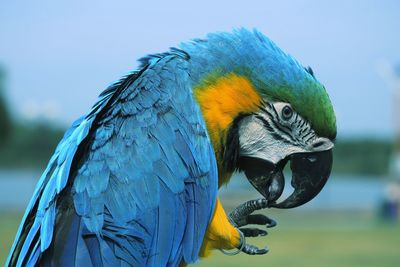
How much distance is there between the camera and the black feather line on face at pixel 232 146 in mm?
1724

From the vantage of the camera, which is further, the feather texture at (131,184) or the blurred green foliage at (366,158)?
the blurred green foliage at (366,158)

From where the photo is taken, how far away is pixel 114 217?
1477mm

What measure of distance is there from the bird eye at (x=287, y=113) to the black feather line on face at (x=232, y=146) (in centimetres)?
10

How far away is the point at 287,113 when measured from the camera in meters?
1.75

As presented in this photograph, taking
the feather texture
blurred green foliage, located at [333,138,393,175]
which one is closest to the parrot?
the feather texture

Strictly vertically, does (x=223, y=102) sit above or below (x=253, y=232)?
above

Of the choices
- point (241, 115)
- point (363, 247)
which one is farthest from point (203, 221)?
point (363, 247)

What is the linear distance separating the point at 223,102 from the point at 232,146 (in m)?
0.15

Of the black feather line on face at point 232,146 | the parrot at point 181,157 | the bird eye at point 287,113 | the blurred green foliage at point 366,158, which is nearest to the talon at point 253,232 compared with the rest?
the parrot at point 181,157

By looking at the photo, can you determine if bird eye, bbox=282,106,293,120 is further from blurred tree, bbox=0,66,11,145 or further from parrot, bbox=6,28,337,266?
blurred tree, bbox=0,66,11,145

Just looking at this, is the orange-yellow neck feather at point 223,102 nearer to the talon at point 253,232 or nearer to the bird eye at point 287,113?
the bird eye at point 287,113

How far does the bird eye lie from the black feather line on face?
0.10m

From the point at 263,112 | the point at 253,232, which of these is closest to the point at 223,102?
the point at 263,112

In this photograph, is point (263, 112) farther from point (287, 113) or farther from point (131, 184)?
point (131, 184)
